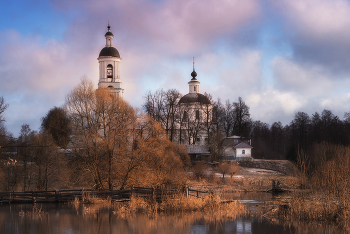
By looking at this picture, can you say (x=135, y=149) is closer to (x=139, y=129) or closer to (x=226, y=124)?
(x=139, y=129)

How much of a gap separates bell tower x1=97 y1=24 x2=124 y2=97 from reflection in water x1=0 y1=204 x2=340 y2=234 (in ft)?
123

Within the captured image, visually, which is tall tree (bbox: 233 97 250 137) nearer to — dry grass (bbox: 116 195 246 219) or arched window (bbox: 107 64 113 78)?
arched window (bbox: 107 64 113 78)

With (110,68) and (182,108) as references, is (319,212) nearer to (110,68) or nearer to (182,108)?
(182,108)

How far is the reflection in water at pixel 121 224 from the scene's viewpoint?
643 inches

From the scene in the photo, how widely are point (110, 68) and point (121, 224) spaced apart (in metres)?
43.5

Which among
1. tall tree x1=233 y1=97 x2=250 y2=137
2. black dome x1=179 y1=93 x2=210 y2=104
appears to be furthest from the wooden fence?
tall tree x1=233 y1=97 x2=250 y2=137

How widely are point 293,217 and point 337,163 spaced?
11.6ft

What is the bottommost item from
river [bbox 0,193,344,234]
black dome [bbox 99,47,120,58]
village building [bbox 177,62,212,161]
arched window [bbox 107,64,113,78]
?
river [bbox 0,193,344,234]

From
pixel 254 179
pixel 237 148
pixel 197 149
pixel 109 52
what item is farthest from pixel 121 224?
pixel 109 52

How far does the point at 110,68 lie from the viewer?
58.8 meters

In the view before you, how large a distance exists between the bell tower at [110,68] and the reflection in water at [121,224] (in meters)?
37.5

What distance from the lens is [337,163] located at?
19.1 m

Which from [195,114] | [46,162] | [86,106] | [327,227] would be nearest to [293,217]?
[327,227]

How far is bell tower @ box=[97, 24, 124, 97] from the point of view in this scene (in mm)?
57812
